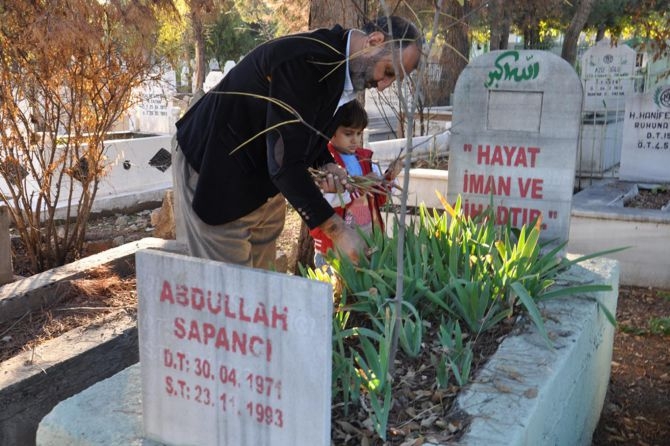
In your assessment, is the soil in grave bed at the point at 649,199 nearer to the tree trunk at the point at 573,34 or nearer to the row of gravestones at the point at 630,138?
the row of gravestones at the point at 630,138

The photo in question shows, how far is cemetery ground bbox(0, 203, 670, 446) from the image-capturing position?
207cm

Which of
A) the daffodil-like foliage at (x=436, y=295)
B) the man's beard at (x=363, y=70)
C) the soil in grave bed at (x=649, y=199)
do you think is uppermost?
the man's beard at (x=363, y=70)

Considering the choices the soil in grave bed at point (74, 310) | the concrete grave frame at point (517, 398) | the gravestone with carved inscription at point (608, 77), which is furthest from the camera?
the gravestone with carved inscription at point (608, 77)

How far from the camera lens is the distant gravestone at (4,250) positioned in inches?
162

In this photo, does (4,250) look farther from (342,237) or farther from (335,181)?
(342,237)

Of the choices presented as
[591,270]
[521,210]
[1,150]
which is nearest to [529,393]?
[591,270]

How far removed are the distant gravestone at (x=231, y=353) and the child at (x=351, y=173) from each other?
1.59 m

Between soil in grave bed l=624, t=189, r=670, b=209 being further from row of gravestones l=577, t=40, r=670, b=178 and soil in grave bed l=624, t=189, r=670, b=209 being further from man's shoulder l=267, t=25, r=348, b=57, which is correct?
man's shoulder l=267, t=25, r=348, b=57

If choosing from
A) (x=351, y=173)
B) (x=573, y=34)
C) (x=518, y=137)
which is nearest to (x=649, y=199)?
(x=518, y=137)

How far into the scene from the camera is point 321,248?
3643mm

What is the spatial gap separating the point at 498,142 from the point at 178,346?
2.48 m

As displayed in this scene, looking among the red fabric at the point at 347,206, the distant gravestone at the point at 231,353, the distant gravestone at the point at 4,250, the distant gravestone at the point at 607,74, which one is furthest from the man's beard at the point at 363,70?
the distant gravestone at the point at 607,74

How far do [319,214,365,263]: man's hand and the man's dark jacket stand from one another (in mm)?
56

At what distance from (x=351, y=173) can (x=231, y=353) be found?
1995mm
